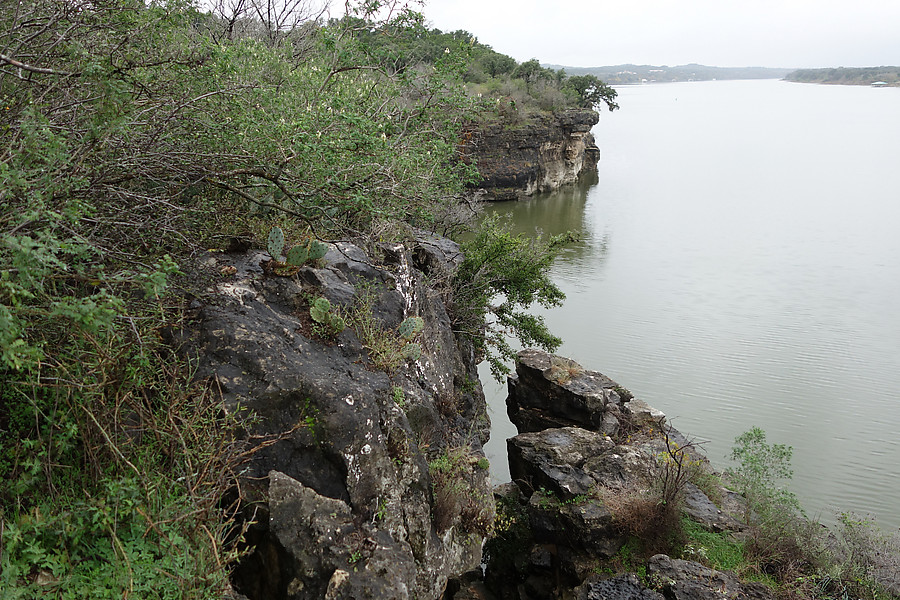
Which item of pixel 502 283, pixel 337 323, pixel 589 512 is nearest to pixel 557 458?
pixel 589 512

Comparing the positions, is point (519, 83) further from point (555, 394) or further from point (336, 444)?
point (336, 444)

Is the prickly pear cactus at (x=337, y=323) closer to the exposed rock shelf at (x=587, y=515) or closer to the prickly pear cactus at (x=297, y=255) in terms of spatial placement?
the prickly pear cactus at (x=297, y=255)

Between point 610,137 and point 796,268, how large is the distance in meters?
61.2

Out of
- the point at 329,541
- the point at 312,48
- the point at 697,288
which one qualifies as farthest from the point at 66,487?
the point at 697,288

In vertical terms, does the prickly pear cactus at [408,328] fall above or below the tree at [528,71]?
below

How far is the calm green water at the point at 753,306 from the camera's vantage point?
16.8 m

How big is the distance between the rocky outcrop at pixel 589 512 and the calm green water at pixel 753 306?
339cm

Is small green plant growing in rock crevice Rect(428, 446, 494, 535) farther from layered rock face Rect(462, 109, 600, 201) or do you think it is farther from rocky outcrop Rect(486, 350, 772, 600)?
layered rock face Rect(462, 109, 600, 201)

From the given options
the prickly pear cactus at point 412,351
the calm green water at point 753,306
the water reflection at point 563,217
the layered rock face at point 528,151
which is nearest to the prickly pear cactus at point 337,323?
the prickly pear cactus at point 412,351

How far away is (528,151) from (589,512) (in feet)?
127

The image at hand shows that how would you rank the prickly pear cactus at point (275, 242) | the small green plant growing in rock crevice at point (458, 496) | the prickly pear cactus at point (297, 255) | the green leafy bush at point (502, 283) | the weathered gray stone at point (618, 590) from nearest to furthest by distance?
1. the prickly pear cactus at point (275, 242)
2. the prickly pear cactus at point (297, 255)
3. the small green plant growing in rock crevice at point (458, 496)
4. the weathered gray stone at point (618, 590)
5. the green leafy bush at point (502, 283)

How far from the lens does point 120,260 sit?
5059mm

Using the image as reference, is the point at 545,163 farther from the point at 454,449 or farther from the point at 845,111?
the point at 845,111

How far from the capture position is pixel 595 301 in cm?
2655
